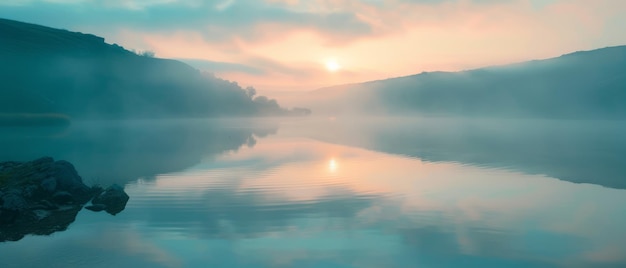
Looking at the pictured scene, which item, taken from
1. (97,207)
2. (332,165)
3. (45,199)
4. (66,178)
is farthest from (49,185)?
(332,165)

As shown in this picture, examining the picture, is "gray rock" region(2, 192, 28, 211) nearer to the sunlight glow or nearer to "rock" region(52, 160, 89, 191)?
"rock" region(52, 160, 89, 191)

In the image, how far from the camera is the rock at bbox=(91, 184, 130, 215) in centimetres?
2547

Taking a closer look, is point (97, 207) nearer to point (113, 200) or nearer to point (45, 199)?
point (113, 200)

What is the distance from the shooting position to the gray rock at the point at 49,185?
26469mm

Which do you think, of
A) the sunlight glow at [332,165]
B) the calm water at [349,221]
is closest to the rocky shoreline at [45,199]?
the calm water at [349,221]

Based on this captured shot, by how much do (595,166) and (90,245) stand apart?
45076 millimetres

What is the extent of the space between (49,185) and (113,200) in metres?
4.01

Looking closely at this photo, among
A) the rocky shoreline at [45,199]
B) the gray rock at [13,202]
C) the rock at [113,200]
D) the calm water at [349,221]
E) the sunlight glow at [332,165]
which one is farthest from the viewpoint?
the sunlight glow at [332,165]

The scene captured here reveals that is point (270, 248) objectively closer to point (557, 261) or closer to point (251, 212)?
point (251, 212)

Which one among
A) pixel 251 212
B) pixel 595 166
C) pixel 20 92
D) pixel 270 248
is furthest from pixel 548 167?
pixel 20 92

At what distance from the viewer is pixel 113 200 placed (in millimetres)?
26141

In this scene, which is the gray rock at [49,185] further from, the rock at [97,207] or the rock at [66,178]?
the rock at [97,207]

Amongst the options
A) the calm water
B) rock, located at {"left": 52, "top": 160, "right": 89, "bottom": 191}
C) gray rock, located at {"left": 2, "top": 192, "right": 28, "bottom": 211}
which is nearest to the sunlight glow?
the calm water

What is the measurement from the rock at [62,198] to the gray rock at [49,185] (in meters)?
0.47
